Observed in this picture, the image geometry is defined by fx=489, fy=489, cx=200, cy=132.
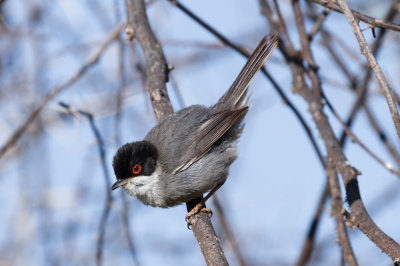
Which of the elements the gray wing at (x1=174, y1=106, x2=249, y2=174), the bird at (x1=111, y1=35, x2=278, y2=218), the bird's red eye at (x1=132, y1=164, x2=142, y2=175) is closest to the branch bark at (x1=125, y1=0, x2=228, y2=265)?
the bird at (x1=111, y1=35, x2=278, y2=218)

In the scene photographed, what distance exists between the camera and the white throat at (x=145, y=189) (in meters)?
3.90

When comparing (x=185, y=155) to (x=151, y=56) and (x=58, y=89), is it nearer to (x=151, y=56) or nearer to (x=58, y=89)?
(x=151, y=56)

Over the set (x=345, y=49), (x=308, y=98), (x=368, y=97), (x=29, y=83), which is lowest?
→ (x=308, y=98)

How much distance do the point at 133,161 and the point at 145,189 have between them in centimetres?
25

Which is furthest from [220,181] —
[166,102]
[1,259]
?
[1,259]

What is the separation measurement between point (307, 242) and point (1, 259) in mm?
4289

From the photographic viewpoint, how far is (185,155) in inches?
160

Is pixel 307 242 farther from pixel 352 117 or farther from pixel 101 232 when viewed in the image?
pixel 101 232

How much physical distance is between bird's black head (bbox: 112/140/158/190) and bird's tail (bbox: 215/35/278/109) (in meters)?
0.89

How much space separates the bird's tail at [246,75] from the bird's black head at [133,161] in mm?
889

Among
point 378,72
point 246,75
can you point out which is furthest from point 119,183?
point 378,72

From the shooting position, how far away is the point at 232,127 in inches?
172

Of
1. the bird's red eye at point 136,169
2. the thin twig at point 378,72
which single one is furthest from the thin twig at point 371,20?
the bird's red eye at point 136,169

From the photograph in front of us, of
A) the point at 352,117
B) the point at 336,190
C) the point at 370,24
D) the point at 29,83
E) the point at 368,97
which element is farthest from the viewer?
the point at 29,83
